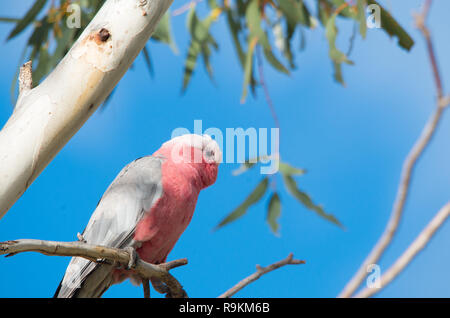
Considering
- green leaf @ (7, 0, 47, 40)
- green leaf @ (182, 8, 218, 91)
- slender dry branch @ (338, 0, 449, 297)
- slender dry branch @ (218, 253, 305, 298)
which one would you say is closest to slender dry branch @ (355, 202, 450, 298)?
slender dry branch @ (338, 0, 449, 297)

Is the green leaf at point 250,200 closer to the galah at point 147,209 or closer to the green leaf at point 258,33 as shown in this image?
the green leaf at point 258,33

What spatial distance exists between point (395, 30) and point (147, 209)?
98 centimetres

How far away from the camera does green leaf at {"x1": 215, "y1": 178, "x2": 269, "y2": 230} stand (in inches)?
73.1

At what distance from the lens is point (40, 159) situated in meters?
0.83

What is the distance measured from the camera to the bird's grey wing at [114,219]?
3.69ft

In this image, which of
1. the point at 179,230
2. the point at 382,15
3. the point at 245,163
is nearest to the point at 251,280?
the point at 179,230

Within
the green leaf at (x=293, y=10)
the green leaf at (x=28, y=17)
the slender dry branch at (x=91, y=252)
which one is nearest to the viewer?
the slender dry branch at (x=91, y=252)

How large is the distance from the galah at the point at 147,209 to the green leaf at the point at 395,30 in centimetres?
75

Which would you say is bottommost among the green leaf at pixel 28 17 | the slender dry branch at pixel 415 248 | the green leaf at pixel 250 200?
the slender dry branch at pixel 415 248

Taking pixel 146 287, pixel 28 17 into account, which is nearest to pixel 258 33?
pixel 28 17

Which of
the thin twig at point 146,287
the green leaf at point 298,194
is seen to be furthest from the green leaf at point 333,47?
the thin twig at point 146,287

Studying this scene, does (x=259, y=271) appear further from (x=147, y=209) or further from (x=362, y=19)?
(x=362, y=19)
